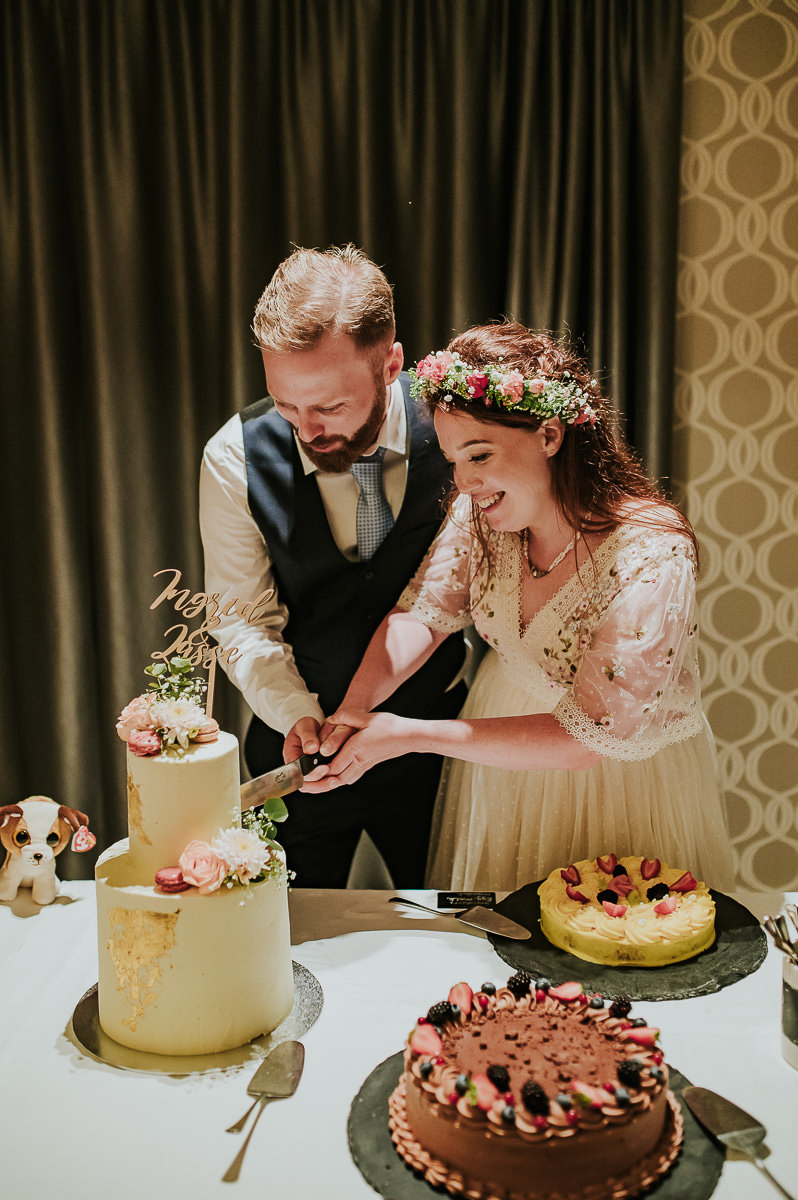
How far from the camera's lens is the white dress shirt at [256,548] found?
2.25m

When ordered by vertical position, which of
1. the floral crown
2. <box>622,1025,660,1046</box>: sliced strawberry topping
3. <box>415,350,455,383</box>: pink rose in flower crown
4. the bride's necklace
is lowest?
<box>622,1025,660,1046</box>: sliced strawberry topping

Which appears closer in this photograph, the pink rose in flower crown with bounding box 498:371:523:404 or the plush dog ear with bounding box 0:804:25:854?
the pink rose in flower crown with bounding box 498:371:523:404

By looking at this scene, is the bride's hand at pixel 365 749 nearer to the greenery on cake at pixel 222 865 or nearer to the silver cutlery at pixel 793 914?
the greenery on cake at pixel 222 865

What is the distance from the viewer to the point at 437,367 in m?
1.83

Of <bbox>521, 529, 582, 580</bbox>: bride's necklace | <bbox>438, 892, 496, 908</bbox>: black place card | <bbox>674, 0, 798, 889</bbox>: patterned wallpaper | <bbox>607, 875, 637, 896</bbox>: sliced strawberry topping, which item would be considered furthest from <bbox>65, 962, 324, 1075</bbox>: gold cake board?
<bbox>674, 0, 798, 889</bbox>: patterned wallpaper

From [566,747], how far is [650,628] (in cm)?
26

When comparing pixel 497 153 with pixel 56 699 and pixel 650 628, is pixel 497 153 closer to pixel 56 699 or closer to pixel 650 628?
pixel 650 628

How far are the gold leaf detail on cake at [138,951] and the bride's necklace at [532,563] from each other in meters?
0.99

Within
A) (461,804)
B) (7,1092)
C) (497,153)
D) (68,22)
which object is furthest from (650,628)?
(68,22)

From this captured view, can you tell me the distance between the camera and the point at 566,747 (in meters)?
1.84

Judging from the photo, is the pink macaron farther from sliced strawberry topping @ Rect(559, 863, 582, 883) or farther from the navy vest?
the navy vest

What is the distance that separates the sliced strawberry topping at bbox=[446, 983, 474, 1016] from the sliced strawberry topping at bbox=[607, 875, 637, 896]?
0.45m

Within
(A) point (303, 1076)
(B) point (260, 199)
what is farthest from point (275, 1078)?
(B) point (260, 199)

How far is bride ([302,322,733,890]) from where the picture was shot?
5.95 ft
